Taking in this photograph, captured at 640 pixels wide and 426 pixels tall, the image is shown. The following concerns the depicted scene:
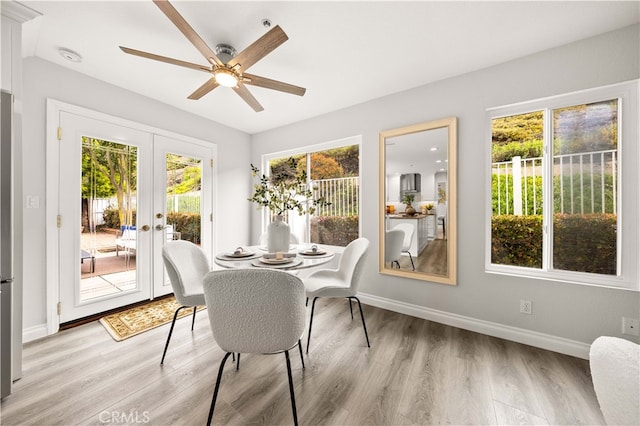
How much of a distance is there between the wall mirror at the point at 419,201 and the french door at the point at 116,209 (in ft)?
8.64

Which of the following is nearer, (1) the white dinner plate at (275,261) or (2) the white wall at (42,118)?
(1) the white dinner plate at (275,261)

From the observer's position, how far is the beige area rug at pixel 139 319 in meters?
2.37

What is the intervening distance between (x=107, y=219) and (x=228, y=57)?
2.15 metres

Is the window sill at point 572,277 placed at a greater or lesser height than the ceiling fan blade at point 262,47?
lesser

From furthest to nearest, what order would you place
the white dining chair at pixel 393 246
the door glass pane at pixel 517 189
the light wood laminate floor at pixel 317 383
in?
the white dining chair at pixel 393 246, the door glass pane at pixel 517 189, the light wood laminate floor at pixel 317 383

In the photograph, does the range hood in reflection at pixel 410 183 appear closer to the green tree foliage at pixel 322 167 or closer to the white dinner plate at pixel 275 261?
the green tree foliage at pixel 322 167

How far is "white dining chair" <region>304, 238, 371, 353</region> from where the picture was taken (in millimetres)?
2102

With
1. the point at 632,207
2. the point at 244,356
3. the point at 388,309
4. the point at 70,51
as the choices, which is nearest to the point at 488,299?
the point at 388,309

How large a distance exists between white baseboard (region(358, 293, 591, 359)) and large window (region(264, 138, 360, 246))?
99cm

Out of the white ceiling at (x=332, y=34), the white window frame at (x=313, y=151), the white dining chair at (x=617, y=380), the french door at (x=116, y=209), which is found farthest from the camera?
the white window frame at (x=313, y=151)

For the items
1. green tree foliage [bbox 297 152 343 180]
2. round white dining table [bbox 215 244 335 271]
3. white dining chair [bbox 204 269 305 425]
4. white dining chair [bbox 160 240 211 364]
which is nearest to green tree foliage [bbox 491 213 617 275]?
round white dining table [bbox 215 244 335 271]

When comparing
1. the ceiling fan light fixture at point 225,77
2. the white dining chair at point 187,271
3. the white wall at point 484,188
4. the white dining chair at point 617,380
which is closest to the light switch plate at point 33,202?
the white dining chair at point 187,271

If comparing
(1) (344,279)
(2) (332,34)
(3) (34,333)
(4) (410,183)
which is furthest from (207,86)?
(3) (34,333)


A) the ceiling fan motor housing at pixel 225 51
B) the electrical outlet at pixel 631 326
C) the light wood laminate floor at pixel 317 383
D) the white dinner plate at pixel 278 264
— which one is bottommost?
the light wood laminate floor at pixel 317 383
